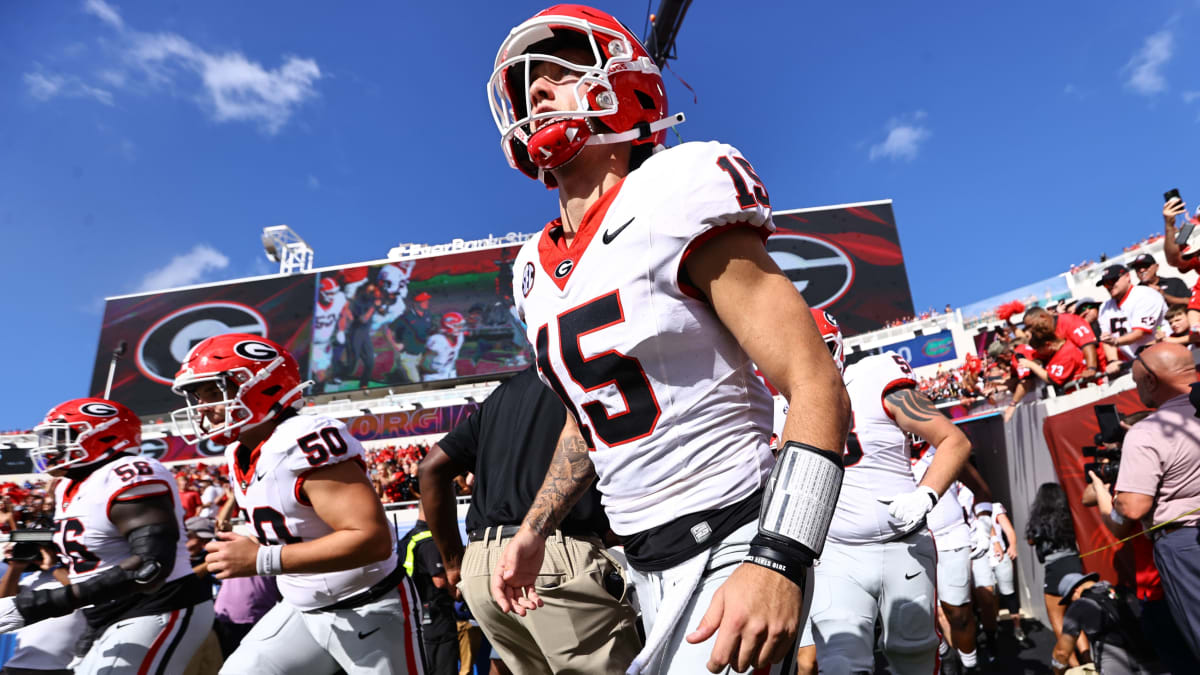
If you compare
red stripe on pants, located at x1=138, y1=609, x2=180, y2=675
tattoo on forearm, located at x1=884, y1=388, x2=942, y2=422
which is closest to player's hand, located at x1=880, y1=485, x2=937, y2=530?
tattoo on forearm, located at x1=884, y1=388, x2=942, y2=422

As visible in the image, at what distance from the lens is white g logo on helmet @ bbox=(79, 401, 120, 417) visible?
458 centimetres

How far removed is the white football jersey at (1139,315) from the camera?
7.04 m

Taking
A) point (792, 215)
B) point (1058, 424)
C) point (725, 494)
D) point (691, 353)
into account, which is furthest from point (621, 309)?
point (792, 215)

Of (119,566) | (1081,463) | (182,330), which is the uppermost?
(182,330)

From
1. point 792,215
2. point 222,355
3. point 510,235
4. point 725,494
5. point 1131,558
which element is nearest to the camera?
point 725,494

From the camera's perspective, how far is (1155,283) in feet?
25.7

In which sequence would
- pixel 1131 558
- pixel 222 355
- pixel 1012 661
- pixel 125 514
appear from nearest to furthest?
pixel 222 355 → pixel 125 514 → pixel 1131 558 → pixel 1012 661

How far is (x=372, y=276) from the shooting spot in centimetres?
3862

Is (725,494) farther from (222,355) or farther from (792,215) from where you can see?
(792,215)

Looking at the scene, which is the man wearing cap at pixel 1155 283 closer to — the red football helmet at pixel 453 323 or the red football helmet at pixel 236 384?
the red football helmet at pixel 236 384

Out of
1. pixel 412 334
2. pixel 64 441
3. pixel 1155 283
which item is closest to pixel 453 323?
pixel 412 334

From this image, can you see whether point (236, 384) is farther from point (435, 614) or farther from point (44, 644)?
point (435, 614)

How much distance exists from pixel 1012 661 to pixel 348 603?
6.12 m

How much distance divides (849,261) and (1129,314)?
29867mm
